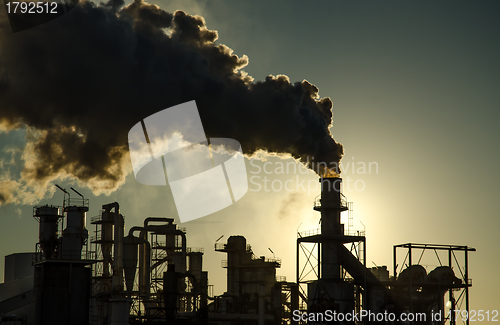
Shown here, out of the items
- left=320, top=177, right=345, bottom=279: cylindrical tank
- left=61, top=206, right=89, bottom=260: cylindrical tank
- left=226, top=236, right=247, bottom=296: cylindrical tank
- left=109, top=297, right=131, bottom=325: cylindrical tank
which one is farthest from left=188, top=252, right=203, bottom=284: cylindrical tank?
left=109, top=297, right=131, bottom=325: cylindrical tank

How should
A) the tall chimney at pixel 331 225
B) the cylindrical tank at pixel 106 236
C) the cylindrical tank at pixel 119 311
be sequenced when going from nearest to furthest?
the cylindrical tank at pixel 119 311, the tall chimney at pixel 331 225, the cylindrical tank at pixel 106 236

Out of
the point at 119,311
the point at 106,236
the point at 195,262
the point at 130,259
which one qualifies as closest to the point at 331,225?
the point at 130,259

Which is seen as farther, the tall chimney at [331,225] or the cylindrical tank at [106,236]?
the cylindrical tank at [106,236]

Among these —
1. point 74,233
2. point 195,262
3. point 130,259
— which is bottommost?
point 130,259

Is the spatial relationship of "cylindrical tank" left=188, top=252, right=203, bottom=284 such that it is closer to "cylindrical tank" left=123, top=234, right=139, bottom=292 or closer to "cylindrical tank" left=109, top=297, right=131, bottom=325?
"cylindrical tank" left=123, top=234, right=139, bottom=292

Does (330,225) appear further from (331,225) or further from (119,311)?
(119,311)

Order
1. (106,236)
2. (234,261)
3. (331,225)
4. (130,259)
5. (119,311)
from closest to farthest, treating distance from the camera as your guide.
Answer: (119,311) → (331,225) → (130,259) → (106,236) → (234,261)

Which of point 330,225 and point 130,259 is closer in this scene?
point 330,225

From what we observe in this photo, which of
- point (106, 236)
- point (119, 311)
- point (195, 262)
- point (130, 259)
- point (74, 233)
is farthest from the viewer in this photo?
point (195, 262)

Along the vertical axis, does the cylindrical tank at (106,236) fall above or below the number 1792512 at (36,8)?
below

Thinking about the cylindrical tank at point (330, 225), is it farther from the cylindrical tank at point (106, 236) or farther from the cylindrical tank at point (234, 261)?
the cylindrical tank at point (106, 236)

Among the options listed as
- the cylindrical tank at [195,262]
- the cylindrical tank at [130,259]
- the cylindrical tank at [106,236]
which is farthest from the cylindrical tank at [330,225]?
the cylindrical tank at [195,262]

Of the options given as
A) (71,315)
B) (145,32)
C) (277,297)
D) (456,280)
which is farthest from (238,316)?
(145,32)

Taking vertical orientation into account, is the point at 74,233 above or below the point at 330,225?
below
